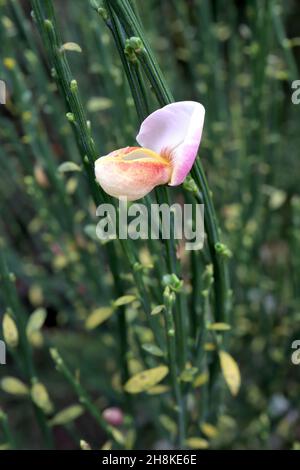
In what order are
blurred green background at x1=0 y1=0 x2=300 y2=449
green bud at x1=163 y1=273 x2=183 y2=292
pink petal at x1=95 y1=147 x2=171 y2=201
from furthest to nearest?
blurred green background at x1=0 y1=0 x2=300 y2=449 → green bud at x1=163 y1=273 x2=183 y2=292 → pink petal at x1=95 y1=147 x2=171 y2=201

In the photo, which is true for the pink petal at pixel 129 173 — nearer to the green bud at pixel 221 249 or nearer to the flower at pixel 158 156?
the flower at pixel 158 156

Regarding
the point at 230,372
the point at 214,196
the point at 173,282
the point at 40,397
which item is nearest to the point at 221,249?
the point at 173,282

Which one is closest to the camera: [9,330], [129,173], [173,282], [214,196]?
[129,173]

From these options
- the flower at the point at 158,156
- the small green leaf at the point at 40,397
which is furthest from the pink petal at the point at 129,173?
the small green leaf at the point at 40,397

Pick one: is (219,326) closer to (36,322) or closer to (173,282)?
(173,282)

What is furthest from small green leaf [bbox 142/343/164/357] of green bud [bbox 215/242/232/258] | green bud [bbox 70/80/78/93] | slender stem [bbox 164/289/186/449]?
green bud [bbox 70/80/78/93]

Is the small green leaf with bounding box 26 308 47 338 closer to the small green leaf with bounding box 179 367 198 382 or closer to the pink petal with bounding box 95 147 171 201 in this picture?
the small green leaf with bounding box 179 367 198 382
